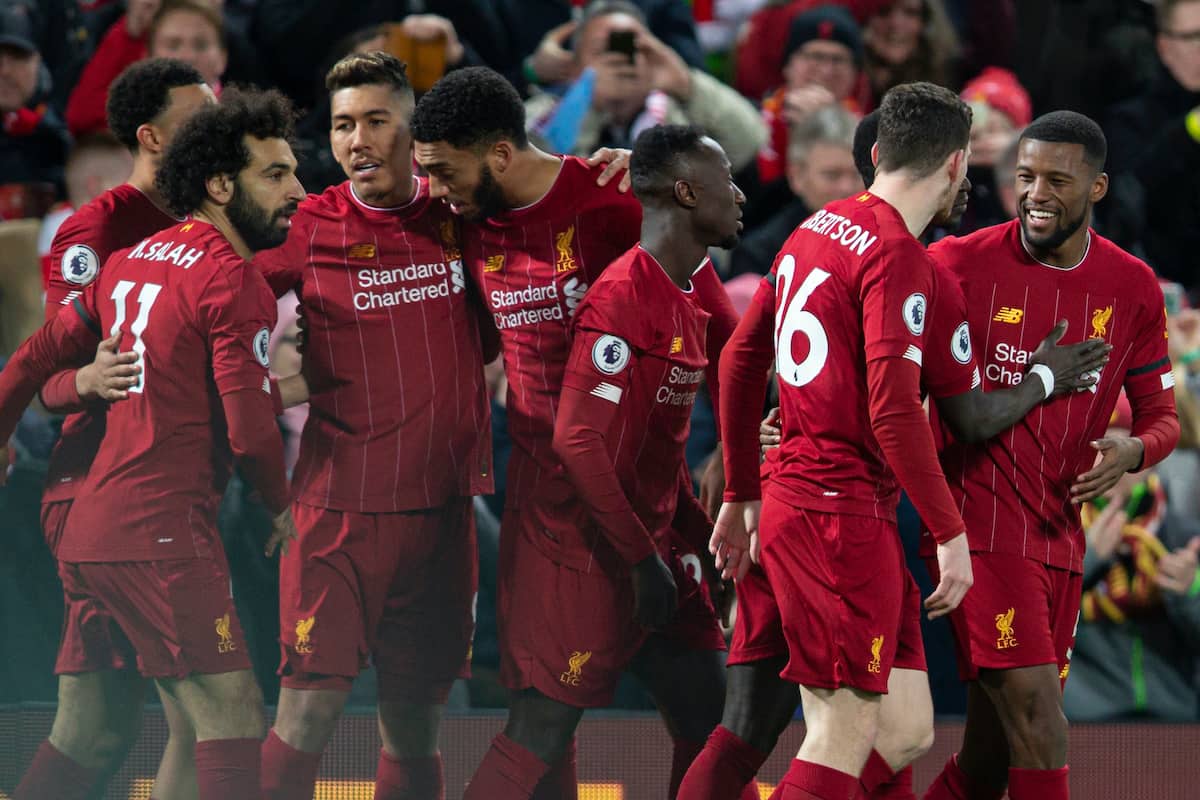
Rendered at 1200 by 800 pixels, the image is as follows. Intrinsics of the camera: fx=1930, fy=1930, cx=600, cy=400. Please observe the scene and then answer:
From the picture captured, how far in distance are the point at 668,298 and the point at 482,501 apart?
1.49 metres

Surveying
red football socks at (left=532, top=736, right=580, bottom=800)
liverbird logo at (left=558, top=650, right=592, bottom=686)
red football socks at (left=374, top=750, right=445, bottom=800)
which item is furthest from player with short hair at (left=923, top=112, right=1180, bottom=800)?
red football socks at (left=374, top=750, right=445, bottom=800)

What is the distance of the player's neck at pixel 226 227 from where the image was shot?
531 cm

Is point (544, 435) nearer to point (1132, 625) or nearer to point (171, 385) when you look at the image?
point (171, 385)

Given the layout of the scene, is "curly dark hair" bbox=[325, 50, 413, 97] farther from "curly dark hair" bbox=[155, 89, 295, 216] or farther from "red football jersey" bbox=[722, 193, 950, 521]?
"red football jersey" bbox=[722, 193, 950, 521]

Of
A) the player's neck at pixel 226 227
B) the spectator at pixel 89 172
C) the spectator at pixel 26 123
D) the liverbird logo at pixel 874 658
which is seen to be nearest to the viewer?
the liverbird logo at pixel 874 658

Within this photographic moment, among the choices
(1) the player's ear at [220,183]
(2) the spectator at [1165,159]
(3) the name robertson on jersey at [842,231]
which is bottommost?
(2) the spectator at [1165,159]

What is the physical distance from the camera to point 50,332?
5.50 m

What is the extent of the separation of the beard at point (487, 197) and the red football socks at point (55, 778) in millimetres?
1917

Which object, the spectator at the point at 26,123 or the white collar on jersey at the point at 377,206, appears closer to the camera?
the white collar on jersey at the point at 377,206

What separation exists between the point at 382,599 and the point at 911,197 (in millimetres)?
1908

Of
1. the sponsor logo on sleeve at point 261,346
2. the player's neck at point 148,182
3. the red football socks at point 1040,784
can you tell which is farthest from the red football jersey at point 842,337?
the player's neck at point 148,182

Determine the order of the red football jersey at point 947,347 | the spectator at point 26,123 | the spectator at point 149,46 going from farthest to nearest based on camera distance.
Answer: the spectator at point 26,123 → the spectator at point 149,46 → the red football jersey at point 947,347

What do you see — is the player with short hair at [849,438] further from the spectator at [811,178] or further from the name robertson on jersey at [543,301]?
the spectator at [811,178]

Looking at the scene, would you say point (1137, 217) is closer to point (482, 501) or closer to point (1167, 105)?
point (1167, 105)
